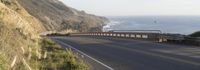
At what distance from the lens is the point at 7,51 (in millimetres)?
15008

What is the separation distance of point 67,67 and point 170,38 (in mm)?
21647

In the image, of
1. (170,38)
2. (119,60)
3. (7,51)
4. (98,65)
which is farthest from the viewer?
(170,38)

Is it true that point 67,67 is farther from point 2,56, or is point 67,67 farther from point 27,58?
point 2,56

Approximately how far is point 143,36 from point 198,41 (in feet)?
46.9

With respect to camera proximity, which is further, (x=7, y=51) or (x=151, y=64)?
(x=151, y=64)

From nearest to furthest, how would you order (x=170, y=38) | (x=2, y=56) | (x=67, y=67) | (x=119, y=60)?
(x=2, y=56)
(x=67, y=67)
(x=119, y=60)
(x=170, y=38)

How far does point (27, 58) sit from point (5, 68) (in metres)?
5.97

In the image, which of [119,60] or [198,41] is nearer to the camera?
[119,60]

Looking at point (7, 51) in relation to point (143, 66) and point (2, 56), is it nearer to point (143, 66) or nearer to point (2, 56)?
point (2, 56)

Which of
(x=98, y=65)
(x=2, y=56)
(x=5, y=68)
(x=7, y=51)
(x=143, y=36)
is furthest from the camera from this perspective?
(x=143, y=36)

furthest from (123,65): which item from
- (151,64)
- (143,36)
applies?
(143,36)

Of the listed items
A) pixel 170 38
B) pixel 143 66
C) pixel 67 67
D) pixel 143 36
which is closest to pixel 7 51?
pixel 67 67

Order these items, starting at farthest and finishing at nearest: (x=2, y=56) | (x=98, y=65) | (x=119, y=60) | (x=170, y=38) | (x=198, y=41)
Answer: (x=170, y=38)
(x=198, y=41)
(x=119, y=60)
(x=98, y=65)
(x=2, y=56)

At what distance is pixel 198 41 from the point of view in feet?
116
